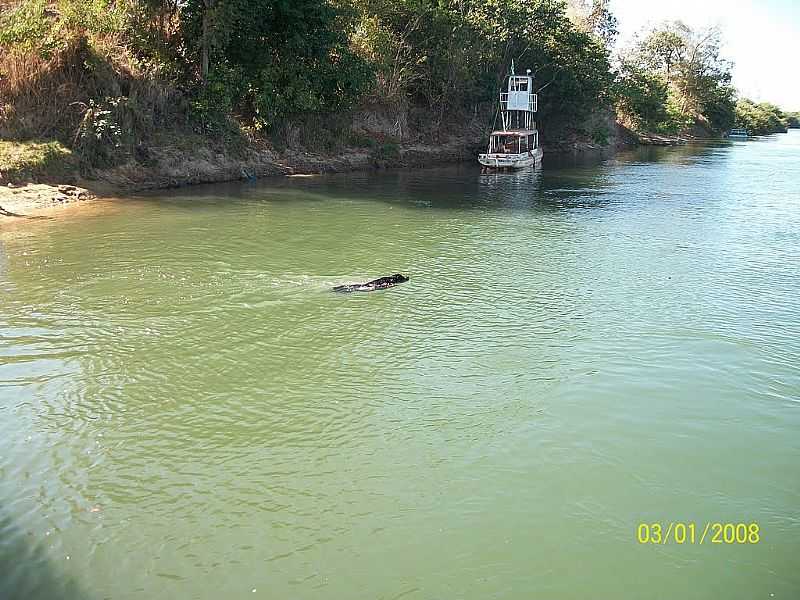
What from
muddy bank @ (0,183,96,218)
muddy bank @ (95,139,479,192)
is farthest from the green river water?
muddy bank @ (95,139,479,192)

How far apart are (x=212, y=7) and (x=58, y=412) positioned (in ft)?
72.3

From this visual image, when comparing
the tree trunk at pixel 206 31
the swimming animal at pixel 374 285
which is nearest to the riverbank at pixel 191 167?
the tree trunk at pixel 206 31

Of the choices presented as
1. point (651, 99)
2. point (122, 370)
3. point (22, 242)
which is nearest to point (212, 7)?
point (22, 242)

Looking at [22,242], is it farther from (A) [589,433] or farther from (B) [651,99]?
(B) [651,99]

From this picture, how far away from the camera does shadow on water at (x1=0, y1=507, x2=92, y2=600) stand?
527 centimetres

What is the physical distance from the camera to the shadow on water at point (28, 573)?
5273 millimetres

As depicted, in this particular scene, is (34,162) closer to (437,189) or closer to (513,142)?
(437,189)

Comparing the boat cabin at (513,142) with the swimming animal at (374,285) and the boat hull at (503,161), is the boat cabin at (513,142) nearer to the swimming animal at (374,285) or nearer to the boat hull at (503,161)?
the boat hull at (503,161)

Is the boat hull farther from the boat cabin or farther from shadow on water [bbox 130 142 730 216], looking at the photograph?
the boat cabin

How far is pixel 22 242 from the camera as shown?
51.9ft

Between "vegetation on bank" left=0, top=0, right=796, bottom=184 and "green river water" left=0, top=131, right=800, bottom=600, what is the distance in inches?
301

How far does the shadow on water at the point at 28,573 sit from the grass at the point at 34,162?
16821 millimetres
